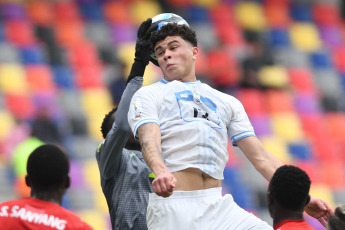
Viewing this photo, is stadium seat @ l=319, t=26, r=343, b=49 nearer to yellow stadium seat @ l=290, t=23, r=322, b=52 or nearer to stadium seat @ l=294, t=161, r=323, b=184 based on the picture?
yellow stadium seat @ l=290, t=23, r=322, b=52

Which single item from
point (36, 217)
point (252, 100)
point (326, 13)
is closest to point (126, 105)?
point (36, 217)

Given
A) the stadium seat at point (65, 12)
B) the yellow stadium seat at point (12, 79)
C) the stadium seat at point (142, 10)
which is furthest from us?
the stadium seat at point (142, 10)

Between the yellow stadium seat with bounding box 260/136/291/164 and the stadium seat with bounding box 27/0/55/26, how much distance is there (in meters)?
3.71

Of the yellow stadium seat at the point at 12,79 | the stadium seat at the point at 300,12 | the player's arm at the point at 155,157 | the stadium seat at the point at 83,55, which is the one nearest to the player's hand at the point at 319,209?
the player's arm at the point at 155,157

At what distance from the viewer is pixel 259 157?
414cm

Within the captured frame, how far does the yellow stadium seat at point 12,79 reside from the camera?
33.8 ft

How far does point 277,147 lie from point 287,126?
2.04ft

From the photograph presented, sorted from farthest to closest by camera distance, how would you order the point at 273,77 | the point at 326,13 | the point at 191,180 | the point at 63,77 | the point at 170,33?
the point at 326,13, the point at 273,77, the point at 63,77, the point at 170,33, the point at 191,180

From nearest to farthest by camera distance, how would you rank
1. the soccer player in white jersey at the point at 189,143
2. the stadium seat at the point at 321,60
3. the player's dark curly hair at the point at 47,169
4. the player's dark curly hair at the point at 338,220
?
the player's dark curly hair at the point at 338,220, the player's dark curly hair at the point at 47,169, the soccer player in white jersey at the point at 189,143, the stadium seat at the point at 321,60

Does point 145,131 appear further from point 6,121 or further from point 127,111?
point 6,121

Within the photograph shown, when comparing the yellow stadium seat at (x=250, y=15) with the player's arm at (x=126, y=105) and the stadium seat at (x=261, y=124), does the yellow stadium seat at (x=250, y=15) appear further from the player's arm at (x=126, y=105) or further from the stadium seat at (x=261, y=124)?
the player's arm at (x=126, y=105)

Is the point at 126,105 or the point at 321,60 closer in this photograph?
the point at 126,105

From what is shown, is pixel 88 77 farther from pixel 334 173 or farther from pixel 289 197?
pixel 289 197

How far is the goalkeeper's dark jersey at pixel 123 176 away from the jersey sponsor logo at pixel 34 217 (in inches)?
40.6
